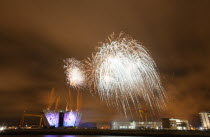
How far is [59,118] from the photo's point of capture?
388ft

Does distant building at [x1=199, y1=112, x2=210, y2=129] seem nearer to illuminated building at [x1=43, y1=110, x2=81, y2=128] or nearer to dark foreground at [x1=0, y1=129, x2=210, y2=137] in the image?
dark foreground at [x1=0, y1=129, x2=210, y2=137]

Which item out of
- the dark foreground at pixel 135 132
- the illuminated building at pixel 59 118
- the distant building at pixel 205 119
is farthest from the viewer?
the distant building at pixel 205 119

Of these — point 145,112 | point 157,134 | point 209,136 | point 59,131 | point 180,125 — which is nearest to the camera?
point 209,136

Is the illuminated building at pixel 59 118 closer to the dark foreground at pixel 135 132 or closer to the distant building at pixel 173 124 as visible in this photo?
the dark foreground at pixel 135 132

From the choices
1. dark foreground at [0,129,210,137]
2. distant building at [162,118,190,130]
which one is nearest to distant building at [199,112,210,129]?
distant building at [162,118,190,130]

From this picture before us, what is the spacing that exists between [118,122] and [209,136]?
3627 inches

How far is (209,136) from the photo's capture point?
6369 cm

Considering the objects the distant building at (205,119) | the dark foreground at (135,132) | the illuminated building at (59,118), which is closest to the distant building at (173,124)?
the distant building at (205,119)

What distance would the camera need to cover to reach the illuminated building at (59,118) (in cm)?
11769

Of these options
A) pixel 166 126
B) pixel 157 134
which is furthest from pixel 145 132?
pixel 166 126

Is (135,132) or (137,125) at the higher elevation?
(137,125)

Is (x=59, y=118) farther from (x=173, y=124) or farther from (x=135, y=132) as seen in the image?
(x=173, y=124)

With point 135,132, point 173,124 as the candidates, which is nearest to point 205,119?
point 173,124

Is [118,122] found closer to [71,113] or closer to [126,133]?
[71,113]
